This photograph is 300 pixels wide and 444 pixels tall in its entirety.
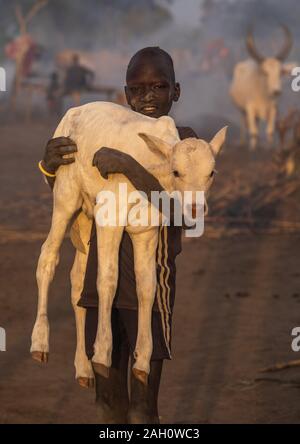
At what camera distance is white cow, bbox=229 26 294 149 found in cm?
1986

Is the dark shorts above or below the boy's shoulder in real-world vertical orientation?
below

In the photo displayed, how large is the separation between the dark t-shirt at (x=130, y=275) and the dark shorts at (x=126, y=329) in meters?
0.04

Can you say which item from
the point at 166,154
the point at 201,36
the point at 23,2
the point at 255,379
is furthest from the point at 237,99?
the point at 201,36

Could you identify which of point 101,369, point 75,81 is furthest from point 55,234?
point 75,81

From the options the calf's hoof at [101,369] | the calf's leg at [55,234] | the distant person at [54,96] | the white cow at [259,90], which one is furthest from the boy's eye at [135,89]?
the distant person at [54,96]

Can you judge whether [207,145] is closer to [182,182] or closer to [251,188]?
[182,182]

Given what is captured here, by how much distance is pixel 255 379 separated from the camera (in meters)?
7.36

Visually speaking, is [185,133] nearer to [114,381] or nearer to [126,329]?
[126,329]

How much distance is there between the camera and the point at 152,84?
4.62 metres

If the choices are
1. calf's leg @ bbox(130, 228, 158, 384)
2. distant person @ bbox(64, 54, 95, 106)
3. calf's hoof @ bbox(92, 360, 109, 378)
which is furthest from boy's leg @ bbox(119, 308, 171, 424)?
distant person @ bbox(64, 54, 95, 106)

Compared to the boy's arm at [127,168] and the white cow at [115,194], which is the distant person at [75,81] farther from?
the boy's arm at [127,168]

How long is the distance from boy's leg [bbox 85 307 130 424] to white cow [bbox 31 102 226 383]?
4.0 inches

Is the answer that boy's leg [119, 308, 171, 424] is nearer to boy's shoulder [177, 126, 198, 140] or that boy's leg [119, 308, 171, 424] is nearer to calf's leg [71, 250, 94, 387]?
calf's leg [71, 250, 94, 387]

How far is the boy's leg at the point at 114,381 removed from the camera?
184 inches
